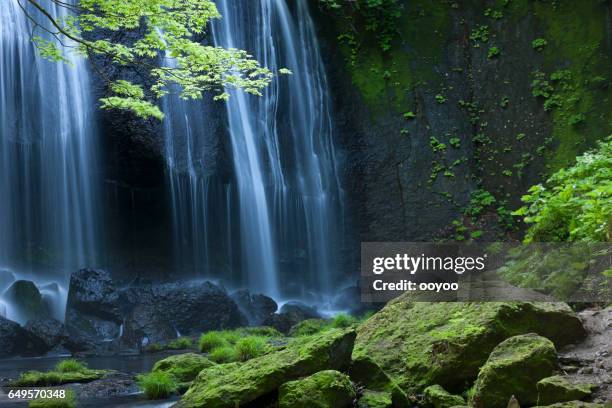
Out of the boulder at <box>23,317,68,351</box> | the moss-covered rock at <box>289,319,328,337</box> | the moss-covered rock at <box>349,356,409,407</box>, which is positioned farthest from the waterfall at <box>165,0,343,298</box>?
the moss-covered rock at <box>349,356,409,407</box>

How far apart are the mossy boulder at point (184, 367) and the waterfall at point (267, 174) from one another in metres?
10.2

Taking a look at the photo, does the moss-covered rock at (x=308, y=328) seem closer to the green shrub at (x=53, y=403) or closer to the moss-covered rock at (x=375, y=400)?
the green shrub at (x=53, y=403)

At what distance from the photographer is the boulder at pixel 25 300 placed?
46.4 ft

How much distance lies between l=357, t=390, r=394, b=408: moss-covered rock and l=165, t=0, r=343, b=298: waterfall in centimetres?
1304

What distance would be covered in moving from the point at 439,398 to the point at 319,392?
3.08 feet

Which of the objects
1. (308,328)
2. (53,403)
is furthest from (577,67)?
(53,403)

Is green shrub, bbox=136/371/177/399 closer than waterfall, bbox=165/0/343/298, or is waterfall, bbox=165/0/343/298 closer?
green shrub, bbox=136/371/177/399

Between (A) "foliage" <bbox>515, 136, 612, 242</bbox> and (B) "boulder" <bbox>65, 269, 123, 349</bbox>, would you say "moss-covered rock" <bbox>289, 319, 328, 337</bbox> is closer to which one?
(B) "boulder" <bbox>65, 269, 123, 349</bbox>

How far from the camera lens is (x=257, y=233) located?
58.9 ft

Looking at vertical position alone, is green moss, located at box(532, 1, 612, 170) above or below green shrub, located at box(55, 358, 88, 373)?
above

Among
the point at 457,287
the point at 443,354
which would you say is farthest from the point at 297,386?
the point at 457,287

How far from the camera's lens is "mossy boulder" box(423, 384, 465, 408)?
15.2 ft

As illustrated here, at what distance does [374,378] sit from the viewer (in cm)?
519

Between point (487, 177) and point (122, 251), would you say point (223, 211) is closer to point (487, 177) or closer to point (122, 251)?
point (122, 251)
